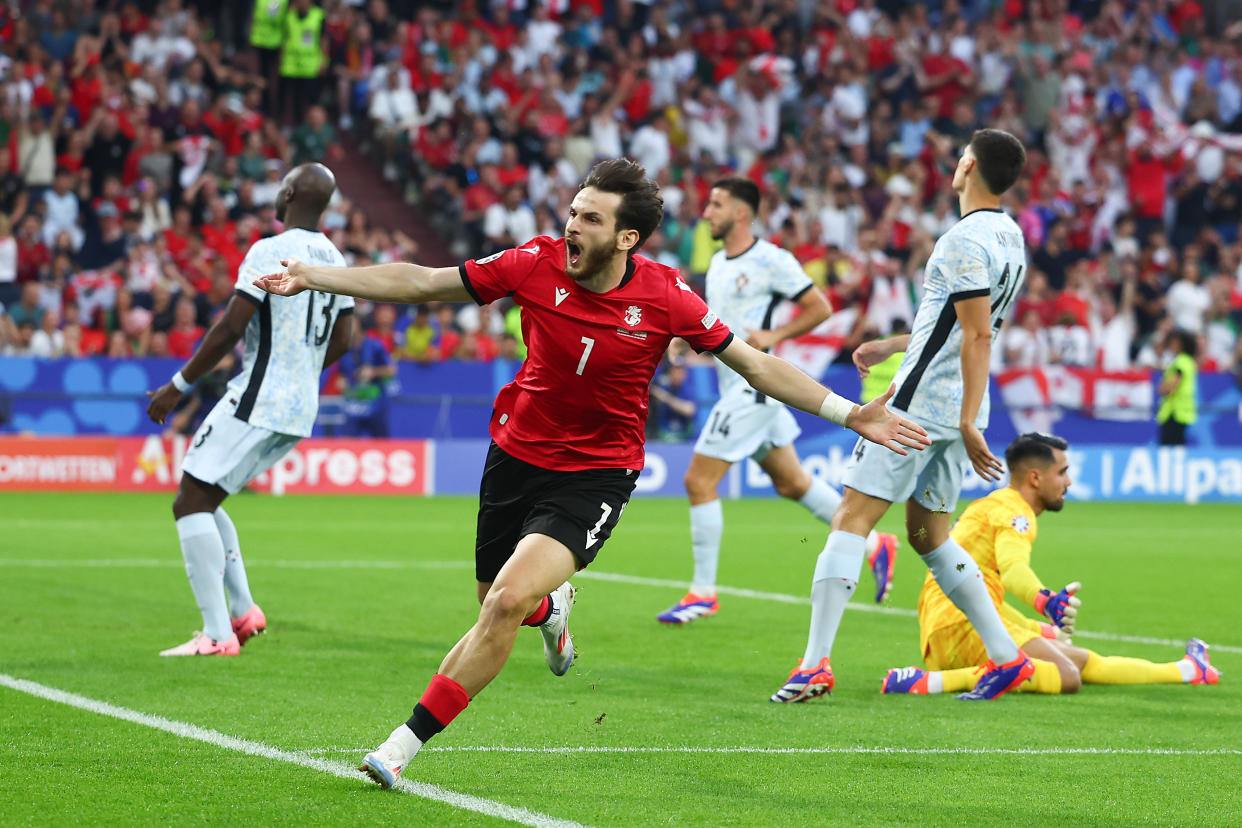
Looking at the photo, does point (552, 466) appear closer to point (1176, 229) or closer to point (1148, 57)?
point (1176, 229)

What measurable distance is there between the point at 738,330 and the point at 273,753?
512cm

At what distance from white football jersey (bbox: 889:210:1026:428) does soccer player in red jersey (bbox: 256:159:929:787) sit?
146 cm

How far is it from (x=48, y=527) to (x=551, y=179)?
11250 mm

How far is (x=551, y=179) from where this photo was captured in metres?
24.3

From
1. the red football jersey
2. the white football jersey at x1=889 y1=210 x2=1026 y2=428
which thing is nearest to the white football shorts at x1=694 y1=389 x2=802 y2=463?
the white football jersey at x1=889 y1=210 x2=1026 y2=428

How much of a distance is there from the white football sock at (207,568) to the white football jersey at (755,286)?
3.34 metres

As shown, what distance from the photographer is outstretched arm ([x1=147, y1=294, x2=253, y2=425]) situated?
775 cm

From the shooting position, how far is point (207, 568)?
809 centimetres

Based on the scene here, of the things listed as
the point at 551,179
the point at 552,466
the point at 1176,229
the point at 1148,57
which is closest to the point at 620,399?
the point at 552,466

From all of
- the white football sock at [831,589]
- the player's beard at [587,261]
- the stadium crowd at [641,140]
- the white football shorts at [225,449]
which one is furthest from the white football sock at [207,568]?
the stadium crowd at [641,140]

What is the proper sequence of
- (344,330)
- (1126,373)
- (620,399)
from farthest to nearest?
(1126,373) < (344,330) < (620,399)

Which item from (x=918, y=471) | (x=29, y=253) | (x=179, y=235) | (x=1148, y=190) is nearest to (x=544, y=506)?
(x=918, y=471)

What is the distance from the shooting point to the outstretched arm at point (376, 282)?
5.30m

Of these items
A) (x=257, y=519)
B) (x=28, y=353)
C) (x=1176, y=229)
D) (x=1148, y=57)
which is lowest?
(x=257, y=519)
